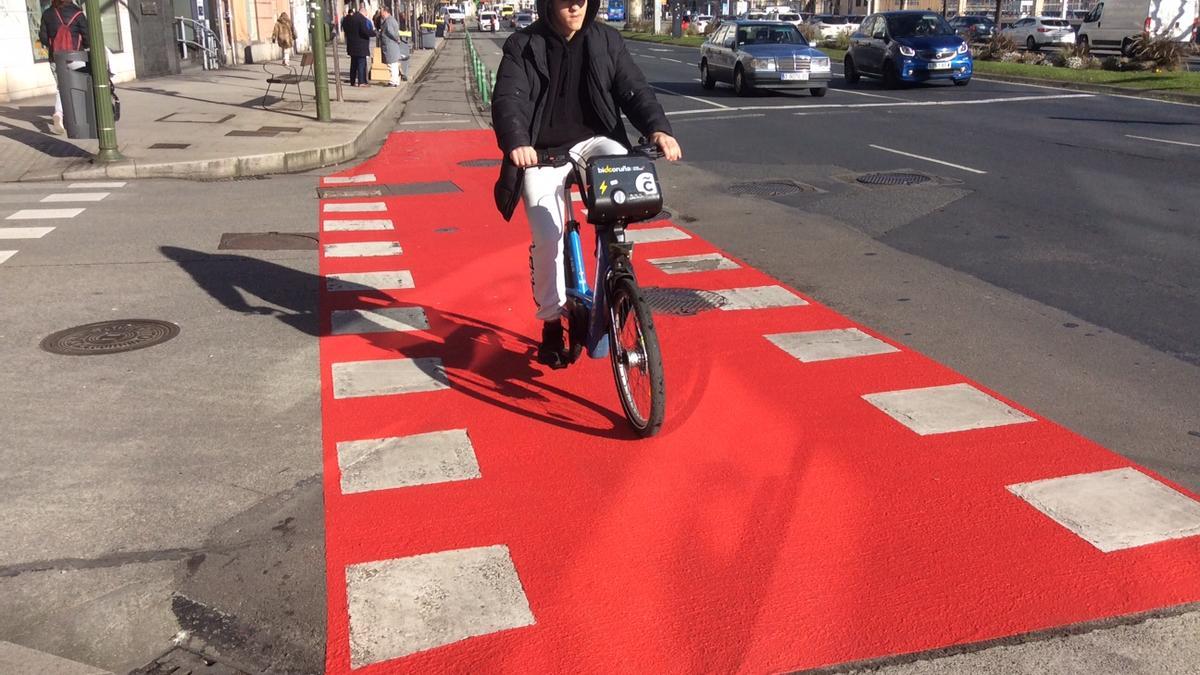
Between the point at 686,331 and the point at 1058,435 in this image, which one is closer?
the point at 1058,435

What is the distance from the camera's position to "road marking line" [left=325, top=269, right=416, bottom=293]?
7.46 metres

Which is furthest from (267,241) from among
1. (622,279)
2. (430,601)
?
(430,601)

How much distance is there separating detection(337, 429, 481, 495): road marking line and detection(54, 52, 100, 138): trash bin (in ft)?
33.2

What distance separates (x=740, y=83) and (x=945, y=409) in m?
19.7

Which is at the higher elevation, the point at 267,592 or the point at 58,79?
the point at 58,79

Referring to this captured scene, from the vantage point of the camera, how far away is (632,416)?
4828 millimetres

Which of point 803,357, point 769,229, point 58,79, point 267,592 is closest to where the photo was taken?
point 267,592

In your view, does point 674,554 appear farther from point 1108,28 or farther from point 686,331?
point 1108,28

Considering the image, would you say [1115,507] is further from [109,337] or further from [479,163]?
[479,163]

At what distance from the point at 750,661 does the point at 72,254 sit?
7166mm

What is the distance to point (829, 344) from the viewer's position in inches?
244

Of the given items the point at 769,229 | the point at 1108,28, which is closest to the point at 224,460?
the point at 769,229

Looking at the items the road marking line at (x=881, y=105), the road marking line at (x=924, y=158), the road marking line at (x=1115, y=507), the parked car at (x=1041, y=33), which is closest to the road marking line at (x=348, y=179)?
the road marking line at (x=924, y=158)

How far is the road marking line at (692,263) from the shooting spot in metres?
8.11
